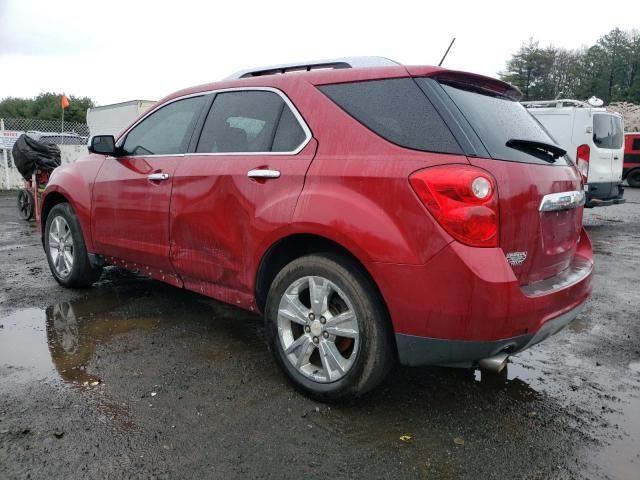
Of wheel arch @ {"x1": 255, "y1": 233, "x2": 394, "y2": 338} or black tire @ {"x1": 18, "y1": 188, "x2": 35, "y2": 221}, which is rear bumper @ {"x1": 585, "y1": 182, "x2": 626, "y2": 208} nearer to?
wheel arch @ {"x1": 255, "y1": 233, "x2": 394, "y2": 338}

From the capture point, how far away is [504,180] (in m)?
2.38

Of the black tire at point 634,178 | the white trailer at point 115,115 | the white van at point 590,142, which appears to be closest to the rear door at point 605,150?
the white van at point 590,142

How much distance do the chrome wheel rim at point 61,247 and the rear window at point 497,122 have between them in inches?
145

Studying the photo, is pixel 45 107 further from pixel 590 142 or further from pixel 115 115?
pixel 590 142

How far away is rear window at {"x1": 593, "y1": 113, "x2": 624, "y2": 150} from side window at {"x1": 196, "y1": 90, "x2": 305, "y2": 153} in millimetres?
9529

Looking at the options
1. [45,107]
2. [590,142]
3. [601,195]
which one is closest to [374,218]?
[590,142]

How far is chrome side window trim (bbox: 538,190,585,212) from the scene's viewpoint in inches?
102

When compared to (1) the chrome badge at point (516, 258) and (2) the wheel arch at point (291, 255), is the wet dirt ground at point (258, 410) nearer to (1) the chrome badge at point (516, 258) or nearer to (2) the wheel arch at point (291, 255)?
(2) the wheel arch at point (291, 255)

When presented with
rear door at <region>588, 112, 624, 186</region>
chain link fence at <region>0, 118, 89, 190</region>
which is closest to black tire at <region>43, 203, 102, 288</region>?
rear door at <region>588, 112, 624, 186</region>

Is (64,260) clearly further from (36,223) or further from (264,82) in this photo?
(36,223)

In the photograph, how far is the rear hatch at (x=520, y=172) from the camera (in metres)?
2.40

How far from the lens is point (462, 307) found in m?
2.31

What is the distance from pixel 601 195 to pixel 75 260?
393 inches

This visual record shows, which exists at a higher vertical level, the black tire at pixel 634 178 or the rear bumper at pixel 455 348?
the black tire at pixel 634 178
